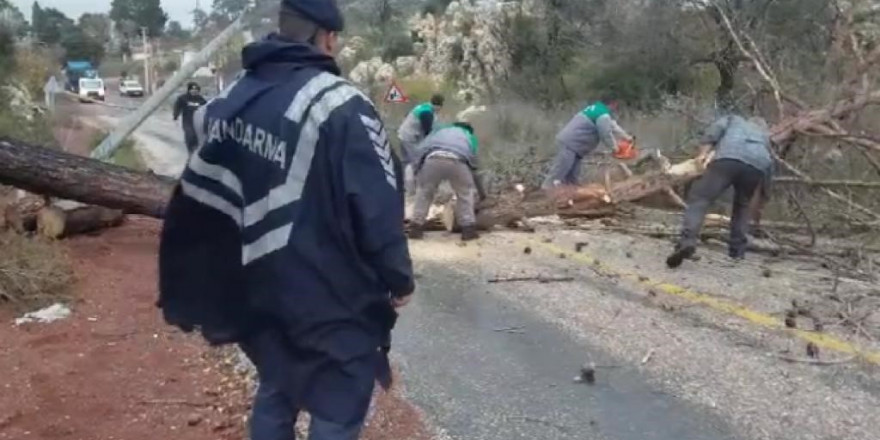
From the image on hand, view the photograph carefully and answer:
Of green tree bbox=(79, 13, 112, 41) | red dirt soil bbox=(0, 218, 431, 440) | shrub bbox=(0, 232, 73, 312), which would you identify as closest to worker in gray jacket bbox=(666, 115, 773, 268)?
red dirt soil bbox=(0, 218, 431, 440)

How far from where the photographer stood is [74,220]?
10.1 metres

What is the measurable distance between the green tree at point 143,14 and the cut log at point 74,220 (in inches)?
2738

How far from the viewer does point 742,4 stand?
21.1 metres

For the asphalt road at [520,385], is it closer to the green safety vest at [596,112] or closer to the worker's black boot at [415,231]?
the worker's black boot at [415,231]

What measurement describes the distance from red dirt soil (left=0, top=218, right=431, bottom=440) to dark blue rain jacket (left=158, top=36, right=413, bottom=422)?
1836 mm

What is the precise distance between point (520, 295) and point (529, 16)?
28493 millimetres

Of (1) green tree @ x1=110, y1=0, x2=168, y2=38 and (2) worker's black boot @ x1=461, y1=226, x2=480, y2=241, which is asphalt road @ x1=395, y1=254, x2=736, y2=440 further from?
(1) green tree @ x1=110, y1=0, x2=168, y2=38

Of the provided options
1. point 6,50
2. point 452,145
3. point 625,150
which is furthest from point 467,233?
point 6,50

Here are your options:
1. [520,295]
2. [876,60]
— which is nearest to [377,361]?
[520,295]

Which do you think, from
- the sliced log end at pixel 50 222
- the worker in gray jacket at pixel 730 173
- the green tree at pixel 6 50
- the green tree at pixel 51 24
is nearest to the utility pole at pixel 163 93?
the sliced log end at pixel 50 222

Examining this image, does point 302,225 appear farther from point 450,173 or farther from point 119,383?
point 450,173

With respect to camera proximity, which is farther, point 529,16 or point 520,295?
point 529,16

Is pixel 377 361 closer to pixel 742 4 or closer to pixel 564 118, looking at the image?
pixel 742 4

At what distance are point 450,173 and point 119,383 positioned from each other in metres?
5.66
